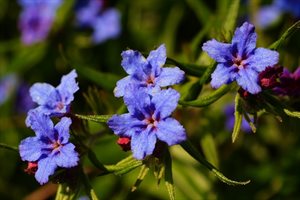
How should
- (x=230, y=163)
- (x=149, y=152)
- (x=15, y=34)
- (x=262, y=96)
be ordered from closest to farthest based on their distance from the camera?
(x=149, y=152) → (x=262, y=96) → (x=230, y=163) → (x=15, y=34)

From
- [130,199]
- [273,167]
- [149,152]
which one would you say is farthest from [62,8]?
[149,152]

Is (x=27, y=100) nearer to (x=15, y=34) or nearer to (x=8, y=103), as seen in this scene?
(x=8, y=103)

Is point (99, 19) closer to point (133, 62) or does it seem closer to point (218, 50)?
point (133, 62)

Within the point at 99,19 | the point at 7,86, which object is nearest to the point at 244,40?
the point at 99,19

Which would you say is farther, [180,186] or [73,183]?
[180,186]

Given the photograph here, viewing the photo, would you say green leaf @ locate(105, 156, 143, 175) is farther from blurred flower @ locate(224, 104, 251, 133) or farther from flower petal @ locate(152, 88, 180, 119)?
blurred flower @ locate(224, 104, 251, 133)

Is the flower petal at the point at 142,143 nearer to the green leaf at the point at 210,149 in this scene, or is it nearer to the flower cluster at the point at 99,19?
the green leaf at the point at 210,149

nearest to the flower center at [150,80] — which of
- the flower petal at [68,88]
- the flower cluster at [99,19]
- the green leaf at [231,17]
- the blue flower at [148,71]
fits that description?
the blue flower at [148,71]
